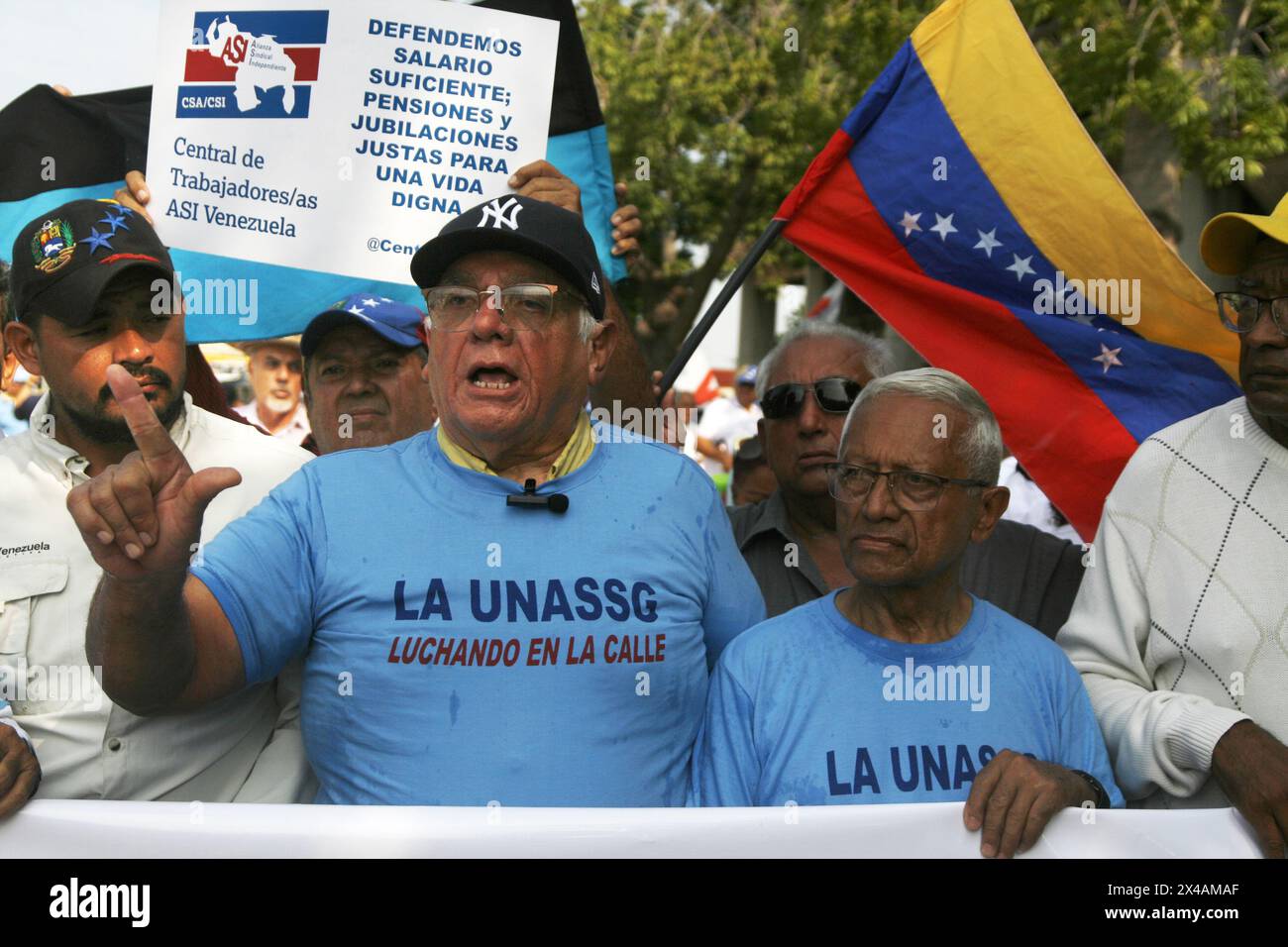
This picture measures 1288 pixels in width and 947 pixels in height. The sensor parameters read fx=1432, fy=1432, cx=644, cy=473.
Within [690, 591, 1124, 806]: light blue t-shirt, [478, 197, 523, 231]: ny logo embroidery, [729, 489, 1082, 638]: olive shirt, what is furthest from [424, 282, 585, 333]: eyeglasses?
[729, 489, 1082, 638]: olive shirt

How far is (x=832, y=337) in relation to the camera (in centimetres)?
432

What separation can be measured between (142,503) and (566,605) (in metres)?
0.81

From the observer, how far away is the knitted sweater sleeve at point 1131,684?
9.44 ft

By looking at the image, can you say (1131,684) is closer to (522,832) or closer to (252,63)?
(522,832)

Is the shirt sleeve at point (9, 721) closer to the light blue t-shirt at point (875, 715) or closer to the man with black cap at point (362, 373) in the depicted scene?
the light blue t-shirt at point (875, 715)

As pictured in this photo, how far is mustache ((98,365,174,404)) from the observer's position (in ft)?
9.77

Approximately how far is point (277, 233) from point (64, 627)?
73.9 inches

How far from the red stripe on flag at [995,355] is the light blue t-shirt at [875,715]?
1.47 meters

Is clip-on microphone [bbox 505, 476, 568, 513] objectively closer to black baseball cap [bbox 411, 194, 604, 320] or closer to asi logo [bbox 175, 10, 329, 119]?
black baseball cap [bbox 411, 194, 604, 320]

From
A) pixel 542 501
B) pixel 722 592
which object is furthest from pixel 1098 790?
pixel 542 501

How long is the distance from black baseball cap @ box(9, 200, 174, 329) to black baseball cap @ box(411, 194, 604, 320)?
631 millimetres

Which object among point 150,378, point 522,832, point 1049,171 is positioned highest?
point 1049,171

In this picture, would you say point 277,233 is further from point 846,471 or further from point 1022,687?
point 1022,687
